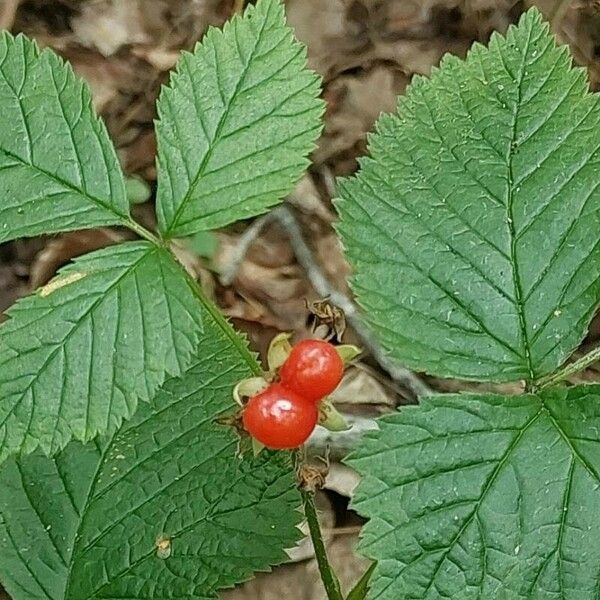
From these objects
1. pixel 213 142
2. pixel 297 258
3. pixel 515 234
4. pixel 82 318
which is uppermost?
pixel 297 258

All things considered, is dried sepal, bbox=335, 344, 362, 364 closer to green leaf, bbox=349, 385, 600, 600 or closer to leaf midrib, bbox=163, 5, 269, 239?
green leaf, bbox=349, 385, 600, 600

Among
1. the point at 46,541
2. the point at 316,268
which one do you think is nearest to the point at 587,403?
the point at 46,541

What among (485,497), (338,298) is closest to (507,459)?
(485,497)

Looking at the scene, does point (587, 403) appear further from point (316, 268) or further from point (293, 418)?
point (316, 268)

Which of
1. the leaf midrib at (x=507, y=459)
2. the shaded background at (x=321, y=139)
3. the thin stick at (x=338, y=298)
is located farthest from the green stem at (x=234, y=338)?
the thin stick at (x=338, y=298)

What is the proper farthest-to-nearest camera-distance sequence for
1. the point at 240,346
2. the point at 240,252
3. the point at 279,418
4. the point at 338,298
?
the point at 240,252 < the point at 338,298 < the point at 240,346 < the point at 279,418

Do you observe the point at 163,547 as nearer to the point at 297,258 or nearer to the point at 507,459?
the point at 507,459
